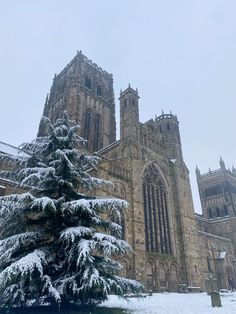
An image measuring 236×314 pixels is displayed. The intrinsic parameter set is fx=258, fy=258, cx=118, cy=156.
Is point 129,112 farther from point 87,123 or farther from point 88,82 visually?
point 88,82

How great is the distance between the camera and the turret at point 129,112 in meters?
31.0

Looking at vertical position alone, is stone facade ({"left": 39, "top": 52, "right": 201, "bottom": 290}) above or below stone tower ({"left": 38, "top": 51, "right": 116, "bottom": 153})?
below

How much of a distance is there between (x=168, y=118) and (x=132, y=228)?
21.3m

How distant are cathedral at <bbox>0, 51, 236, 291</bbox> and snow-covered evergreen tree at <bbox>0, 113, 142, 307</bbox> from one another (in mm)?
8283

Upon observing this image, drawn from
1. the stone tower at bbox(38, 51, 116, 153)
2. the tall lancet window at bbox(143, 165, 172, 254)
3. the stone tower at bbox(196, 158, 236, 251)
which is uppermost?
the stone tower at bbox(38, 51, 116, 153)

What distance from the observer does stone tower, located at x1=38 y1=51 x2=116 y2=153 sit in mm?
38562

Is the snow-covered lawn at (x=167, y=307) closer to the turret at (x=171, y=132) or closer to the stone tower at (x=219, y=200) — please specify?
the turret at (x=171, y=132)

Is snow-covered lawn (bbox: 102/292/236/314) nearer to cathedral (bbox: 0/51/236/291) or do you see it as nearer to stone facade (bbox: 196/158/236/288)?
cathedral (bbox: 0/51/236/291)

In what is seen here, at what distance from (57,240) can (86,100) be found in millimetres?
33376

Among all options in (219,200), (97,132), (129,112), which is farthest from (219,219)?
(129,112)

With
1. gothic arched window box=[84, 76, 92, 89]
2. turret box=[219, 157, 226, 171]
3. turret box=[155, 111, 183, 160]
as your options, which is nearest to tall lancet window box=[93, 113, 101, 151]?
gothic arched window box=[84, 76, 92, 89]

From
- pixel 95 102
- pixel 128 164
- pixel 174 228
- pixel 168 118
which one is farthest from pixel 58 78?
pixel 174 228

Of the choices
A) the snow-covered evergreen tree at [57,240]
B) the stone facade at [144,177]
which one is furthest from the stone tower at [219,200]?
the snow-covered evergreen tree at [57,240]

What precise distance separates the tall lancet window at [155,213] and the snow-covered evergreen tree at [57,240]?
17768 millimetres
